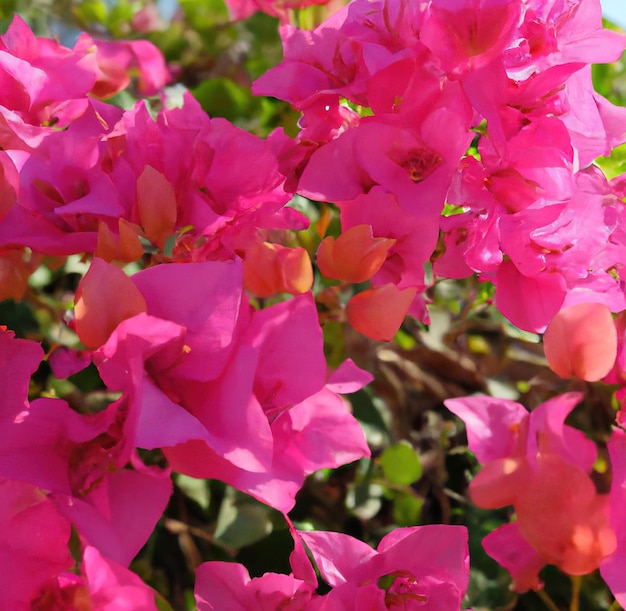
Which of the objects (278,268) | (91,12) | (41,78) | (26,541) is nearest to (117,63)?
(41,78)

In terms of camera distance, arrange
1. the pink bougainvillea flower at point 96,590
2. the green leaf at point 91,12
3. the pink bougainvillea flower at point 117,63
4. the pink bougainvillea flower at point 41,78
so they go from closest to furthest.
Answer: the pink bougainvillea flower at point 96,590
the pink bougainvillea flower at point 41,78
the pink bougainvillea flower at point 117,63
the green leaf at point 91,12

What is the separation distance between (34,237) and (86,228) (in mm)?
28

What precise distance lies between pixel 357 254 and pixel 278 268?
4cm

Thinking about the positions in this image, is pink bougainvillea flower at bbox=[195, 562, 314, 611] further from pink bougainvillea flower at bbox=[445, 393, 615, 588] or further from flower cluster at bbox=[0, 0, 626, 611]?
pink bougainvillea flower at bbox=[445, 393, 615, 588]

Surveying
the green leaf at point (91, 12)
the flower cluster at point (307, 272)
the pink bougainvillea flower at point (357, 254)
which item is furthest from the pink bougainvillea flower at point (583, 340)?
the green leaf at point (91, 12)

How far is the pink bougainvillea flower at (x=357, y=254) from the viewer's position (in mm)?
416

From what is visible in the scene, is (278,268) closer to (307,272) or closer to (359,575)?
(307,272)

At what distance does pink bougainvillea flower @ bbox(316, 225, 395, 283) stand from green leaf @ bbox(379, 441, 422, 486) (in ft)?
0.98

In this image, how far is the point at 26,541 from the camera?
0.36 m

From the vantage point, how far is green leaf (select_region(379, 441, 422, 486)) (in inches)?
27.3

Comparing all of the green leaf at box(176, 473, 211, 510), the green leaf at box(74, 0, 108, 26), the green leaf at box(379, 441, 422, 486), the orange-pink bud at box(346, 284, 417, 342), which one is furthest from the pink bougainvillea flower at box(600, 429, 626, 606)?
the green leaf at box(74, 0, 108, 26)

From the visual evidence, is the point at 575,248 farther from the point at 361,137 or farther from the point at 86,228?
the point at 86,228

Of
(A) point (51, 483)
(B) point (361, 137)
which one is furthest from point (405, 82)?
(A) point (51, 483)

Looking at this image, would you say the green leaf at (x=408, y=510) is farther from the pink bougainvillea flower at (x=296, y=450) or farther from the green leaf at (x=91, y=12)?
the green leaf at (x=91, y=12)
